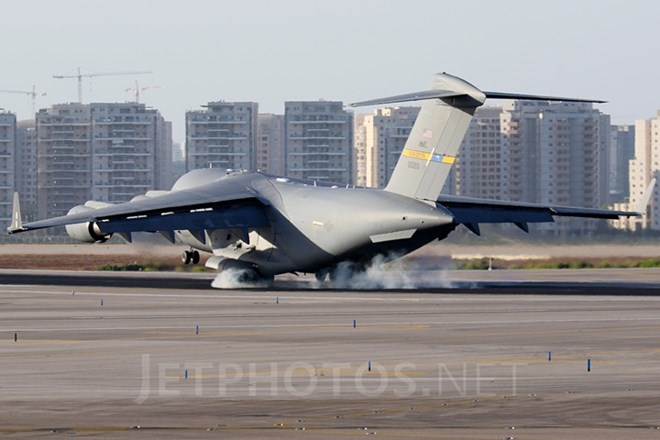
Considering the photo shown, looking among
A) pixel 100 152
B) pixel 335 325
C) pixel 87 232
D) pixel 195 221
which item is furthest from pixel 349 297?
pixel 100 152

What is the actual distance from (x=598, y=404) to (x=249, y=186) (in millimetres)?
32169

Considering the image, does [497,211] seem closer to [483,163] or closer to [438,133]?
[438,133]

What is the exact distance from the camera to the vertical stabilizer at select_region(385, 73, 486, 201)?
42844 mm

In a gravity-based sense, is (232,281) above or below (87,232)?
below

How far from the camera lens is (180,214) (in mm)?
47531

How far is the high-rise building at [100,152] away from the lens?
19062 cm

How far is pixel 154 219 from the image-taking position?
46.9 m

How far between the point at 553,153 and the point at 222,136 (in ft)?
150

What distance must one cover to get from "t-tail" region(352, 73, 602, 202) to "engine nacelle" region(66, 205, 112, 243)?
11640 millimetres

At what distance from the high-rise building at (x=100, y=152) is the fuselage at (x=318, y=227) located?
138 meters

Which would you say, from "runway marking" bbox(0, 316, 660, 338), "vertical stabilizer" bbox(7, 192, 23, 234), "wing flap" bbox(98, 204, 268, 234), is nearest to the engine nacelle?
"wing flap" bbox(98, 204, 268, 234)

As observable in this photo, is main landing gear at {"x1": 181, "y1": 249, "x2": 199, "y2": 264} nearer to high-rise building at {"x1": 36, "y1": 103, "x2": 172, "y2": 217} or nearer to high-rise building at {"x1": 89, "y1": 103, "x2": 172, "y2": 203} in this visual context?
high-rise building at {"x1": 89, "y1": 103, "x2": 172, "y2": 203}

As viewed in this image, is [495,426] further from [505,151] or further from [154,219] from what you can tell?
[505,151]

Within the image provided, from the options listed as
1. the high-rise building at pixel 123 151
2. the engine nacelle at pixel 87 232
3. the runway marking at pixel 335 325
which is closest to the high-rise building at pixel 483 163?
the high-rise building at pixel 123 151
